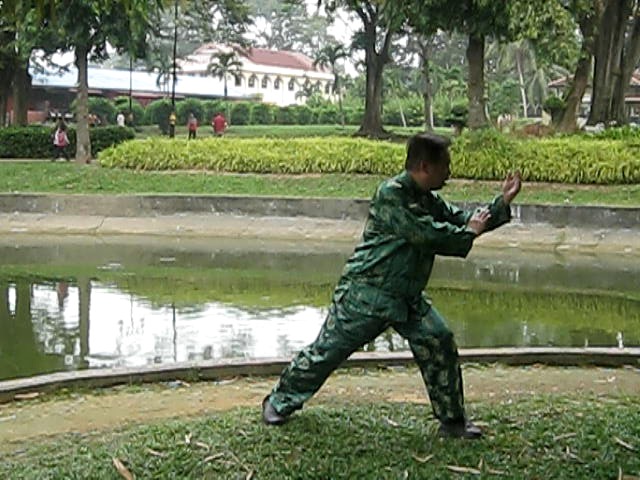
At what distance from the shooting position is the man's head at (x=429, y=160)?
4586mm

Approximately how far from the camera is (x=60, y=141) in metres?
26.0

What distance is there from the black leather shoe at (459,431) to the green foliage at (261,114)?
4586 centimetres

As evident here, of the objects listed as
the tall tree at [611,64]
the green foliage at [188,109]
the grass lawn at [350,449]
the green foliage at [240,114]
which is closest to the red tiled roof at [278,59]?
the green foliage at [240,114]

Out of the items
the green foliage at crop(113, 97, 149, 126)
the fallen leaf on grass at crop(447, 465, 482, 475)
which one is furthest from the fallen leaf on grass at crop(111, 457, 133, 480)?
the green foliage at crop(113, 97, 149, 126)

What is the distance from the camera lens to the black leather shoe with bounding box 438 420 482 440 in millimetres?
4809

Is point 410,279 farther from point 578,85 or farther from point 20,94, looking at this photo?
point 20,94

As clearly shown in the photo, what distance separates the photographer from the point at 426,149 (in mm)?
4605

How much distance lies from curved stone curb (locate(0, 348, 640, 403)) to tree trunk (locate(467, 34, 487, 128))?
50.4 ft

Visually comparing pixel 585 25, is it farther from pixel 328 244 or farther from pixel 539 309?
pixel 539 309

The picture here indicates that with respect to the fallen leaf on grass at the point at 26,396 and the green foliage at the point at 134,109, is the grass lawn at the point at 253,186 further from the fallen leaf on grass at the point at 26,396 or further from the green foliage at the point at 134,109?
the green foliage at the point at 134,109

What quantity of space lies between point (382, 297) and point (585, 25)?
2511cm

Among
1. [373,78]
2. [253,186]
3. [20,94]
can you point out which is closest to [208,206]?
[253,186]

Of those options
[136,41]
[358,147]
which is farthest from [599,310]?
[136,41]

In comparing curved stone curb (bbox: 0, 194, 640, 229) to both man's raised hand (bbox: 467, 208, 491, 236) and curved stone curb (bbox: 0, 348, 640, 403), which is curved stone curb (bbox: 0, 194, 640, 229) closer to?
curved stone curb (bbox: 0, 348, 640, 403)
